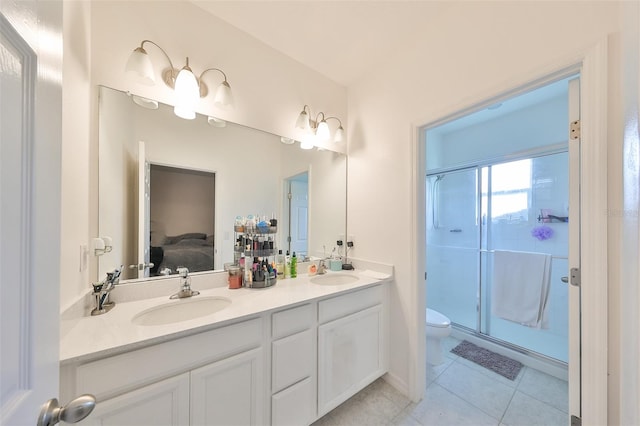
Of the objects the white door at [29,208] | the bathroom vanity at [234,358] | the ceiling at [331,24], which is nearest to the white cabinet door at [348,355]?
the bathroom vanity at [234,358]

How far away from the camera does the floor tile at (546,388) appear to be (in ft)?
5.18

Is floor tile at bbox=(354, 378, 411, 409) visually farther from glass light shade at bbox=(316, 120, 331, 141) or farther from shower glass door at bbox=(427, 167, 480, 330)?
glass light shade at bbox=(316, 120, 331, 141)

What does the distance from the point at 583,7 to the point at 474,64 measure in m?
0.42

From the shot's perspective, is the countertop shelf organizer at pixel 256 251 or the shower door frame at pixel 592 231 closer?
the shower door frame at pixel 592 231

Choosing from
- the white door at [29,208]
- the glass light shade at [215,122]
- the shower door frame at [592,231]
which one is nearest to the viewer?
the white door at [29,208]

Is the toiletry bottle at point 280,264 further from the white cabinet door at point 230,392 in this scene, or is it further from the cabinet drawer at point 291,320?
the white cabinet door at point 230,392

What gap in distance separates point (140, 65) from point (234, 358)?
153cm

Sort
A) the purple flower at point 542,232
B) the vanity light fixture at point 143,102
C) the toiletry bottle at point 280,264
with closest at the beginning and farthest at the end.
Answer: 1. the vanity light fixture at point 143,102
2. the toiletry bottle at point 280,264
3. the purple flower at point 542,232

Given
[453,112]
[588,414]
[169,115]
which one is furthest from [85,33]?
[588,414]

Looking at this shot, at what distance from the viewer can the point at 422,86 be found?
5.25 ft

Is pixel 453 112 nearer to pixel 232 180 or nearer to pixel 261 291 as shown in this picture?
pixel 232 180

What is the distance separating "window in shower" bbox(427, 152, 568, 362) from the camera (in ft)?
6.94

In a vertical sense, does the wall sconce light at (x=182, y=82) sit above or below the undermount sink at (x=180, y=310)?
above

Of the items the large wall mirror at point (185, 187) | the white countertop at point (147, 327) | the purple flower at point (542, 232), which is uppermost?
the large wall mirror at point (185, 187)
